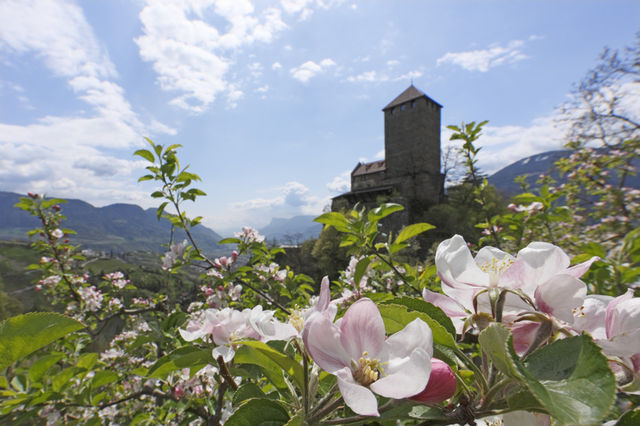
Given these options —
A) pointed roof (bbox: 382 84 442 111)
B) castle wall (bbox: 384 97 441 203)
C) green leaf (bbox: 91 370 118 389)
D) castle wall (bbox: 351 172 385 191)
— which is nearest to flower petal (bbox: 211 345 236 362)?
green leaf (bbox: 91 370 118 389)

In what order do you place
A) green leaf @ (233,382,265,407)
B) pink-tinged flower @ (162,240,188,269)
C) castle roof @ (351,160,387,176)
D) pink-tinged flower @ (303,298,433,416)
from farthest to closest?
castle roof @ (351,160,387,176), pink-tinged flower @ (162,240,188,269), green leaf @ (233,382,265,407), pink-tinged flower @ (303,298,433,416)

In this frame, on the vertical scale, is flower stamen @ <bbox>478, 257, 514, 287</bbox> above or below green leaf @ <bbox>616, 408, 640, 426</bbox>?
above

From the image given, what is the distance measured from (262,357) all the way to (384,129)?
36.3 meters

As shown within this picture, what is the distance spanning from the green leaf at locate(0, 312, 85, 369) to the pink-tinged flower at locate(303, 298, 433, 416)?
1.63ft

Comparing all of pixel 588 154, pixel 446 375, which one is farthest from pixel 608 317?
pixel 588 154

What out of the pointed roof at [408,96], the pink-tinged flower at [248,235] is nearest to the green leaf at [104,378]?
the pink-tinged flower at [248,235]

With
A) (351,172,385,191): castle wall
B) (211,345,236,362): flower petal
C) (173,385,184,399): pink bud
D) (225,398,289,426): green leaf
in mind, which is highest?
(351,172,385,191): castle wall

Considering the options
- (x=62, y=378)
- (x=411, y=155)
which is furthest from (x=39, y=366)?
(x=411, y=155)

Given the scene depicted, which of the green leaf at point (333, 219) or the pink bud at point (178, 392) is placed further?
the pink bud at point (178, 392)

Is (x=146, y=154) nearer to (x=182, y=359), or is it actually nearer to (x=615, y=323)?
(x=182, y=359)

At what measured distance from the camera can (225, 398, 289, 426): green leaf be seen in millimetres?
476

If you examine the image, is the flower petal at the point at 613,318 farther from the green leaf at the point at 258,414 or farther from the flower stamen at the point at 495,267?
the green leaf at the point at 258,414

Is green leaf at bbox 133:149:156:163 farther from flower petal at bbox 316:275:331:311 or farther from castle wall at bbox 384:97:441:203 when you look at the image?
castle wall at bbox 384:97:441:203

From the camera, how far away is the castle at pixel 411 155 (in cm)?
3139
